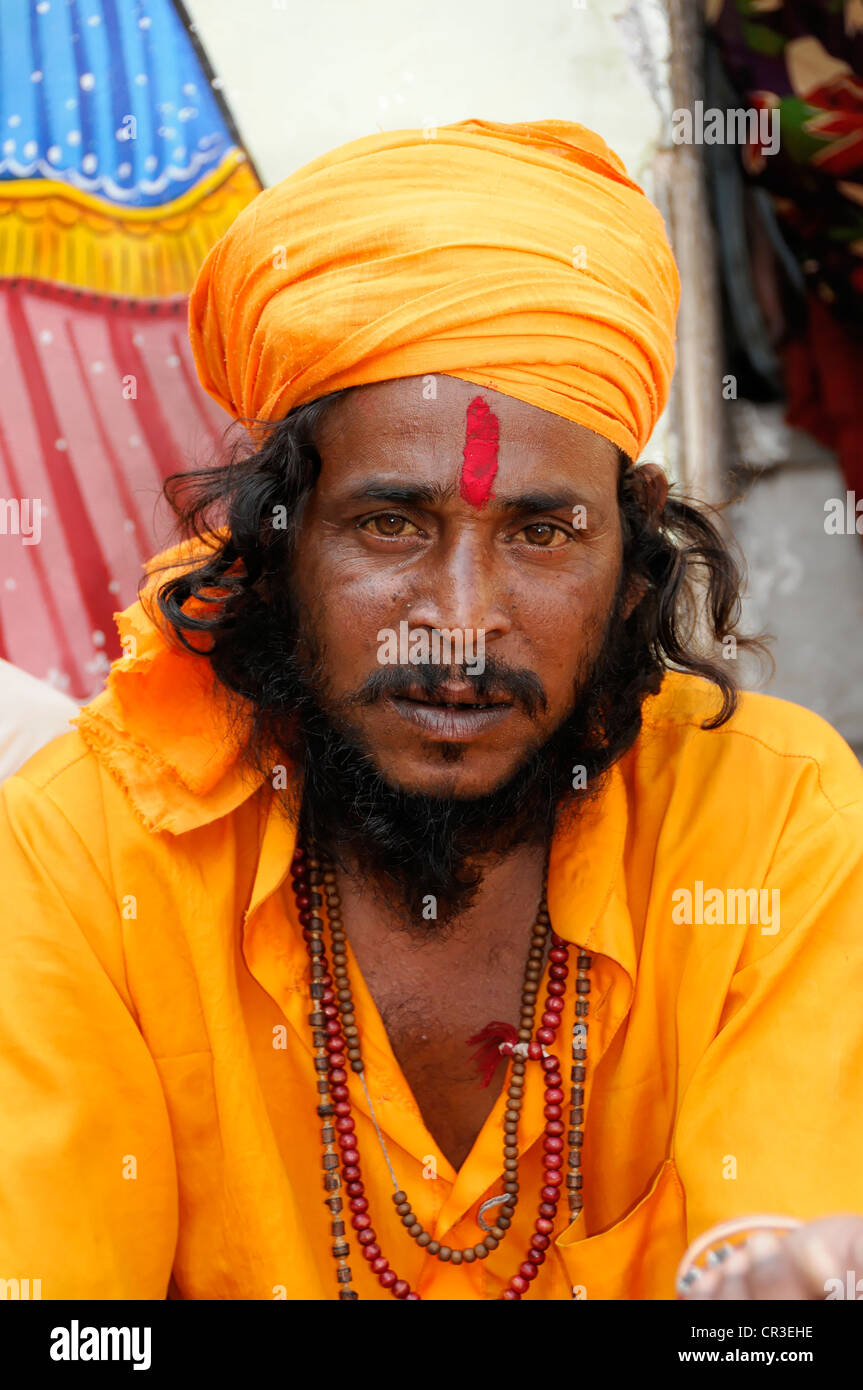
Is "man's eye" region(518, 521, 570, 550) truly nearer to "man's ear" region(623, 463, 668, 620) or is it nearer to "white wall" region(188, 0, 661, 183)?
"man's ear" region(623, 463, 668, 620)

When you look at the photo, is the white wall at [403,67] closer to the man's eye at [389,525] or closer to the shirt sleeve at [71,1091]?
the man's eye at [389,525]

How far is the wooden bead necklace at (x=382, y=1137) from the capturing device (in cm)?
225

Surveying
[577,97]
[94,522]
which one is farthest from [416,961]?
[577,97]

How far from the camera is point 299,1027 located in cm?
228

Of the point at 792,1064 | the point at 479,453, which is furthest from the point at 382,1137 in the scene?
the point at 479,453

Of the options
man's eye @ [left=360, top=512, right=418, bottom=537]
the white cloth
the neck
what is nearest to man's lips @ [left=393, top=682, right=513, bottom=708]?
man's eye @ [left=360, top=512, right=418, bottom=537]

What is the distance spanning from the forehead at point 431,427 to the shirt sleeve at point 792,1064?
770 millimetres

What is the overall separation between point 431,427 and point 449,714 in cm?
45

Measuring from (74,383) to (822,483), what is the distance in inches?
88.0

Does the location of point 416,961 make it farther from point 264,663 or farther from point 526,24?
point 526,24

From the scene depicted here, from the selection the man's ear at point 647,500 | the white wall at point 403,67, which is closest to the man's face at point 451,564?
the man's ear at point 647,500

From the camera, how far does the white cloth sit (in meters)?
2.78

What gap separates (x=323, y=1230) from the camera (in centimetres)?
230

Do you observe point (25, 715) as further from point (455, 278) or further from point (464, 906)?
point (455, 278)
